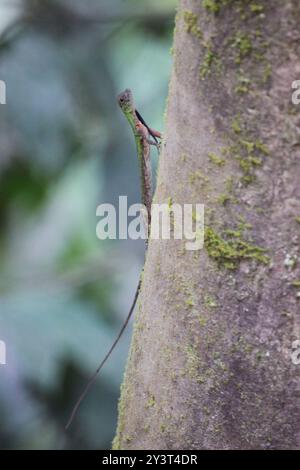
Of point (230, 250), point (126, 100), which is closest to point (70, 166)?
point (126, 100)

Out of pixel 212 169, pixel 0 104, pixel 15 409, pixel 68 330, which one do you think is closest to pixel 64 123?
pixel 0 104

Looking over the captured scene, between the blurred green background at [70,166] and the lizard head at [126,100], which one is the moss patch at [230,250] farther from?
the blurred green background at [70,166]

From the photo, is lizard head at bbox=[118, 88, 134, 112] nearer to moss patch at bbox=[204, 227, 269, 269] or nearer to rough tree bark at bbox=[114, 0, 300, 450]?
rough tree bark at bbox=[114, 0, 300, 450]

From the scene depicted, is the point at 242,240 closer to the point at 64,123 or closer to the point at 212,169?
the point at 212,169

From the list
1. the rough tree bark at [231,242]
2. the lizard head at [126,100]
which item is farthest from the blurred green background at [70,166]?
the rough tree bark at [231,242]

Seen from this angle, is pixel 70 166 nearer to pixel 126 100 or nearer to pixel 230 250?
pixel 126 100
